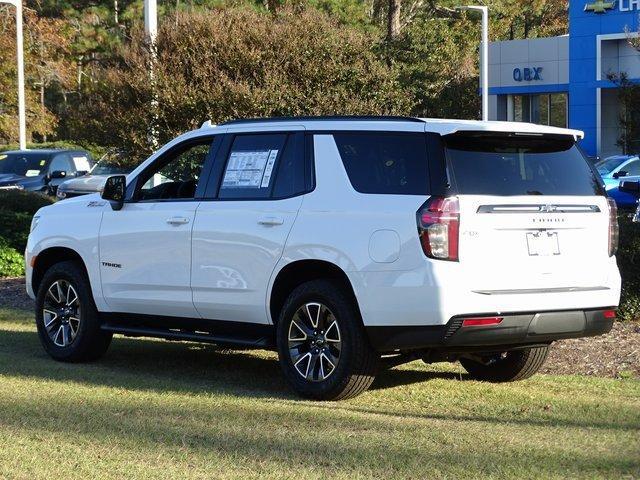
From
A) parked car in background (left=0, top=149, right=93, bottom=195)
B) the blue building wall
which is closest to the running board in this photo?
parked car in background (left=0, top=149, right=93, bottom=195)

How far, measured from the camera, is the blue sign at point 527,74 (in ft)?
160

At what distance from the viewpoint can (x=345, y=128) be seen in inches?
351

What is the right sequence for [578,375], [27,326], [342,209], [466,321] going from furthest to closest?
[27,326] → [578,375] → [342,209] → [466,321]

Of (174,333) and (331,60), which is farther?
(331,60)

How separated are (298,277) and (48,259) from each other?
2977mm

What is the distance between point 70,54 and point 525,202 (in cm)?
4604

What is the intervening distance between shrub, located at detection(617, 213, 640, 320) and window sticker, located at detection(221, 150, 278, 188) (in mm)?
4754

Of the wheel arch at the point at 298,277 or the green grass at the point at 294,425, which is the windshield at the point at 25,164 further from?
the wheel arch at the point at 298,277

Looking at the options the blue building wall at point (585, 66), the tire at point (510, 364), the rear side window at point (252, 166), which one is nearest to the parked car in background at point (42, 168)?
the rear side window at point (252, 166)

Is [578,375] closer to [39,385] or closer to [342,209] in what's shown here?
[342,209]

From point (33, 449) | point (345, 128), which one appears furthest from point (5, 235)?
point (33, 449)

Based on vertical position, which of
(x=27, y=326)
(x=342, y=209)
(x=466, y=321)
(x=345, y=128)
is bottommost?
(x=27, y=326)

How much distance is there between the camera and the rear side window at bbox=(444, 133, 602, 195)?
8.27 m

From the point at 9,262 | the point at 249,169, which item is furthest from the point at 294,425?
the point at 9,262
